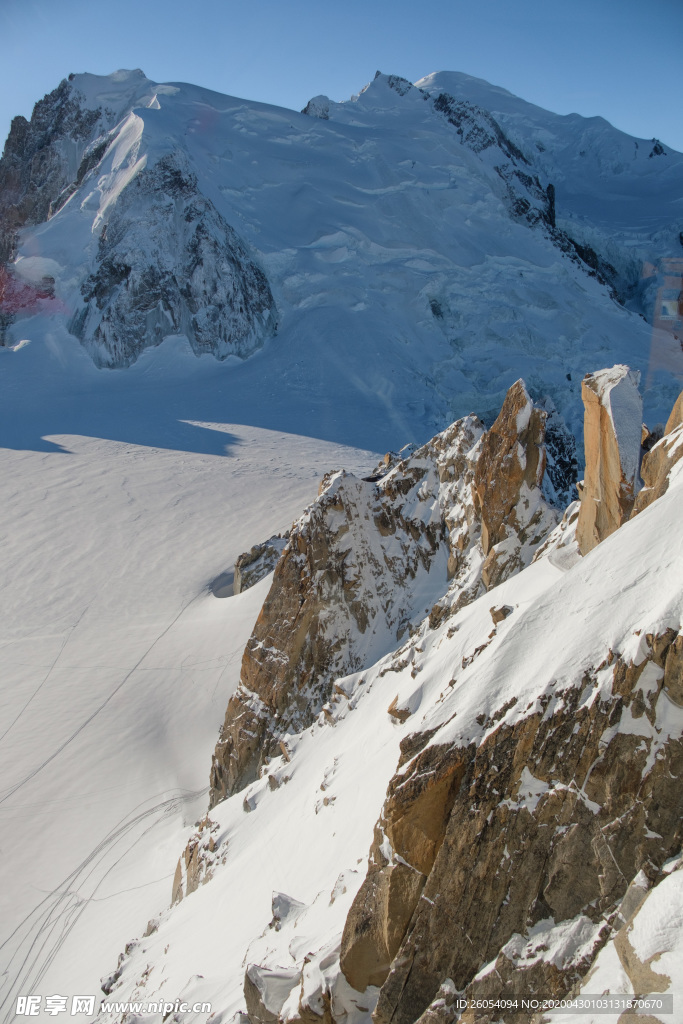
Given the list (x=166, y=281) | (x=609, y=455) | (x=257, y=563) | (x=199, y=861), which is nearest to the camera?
(x=609, y=455)

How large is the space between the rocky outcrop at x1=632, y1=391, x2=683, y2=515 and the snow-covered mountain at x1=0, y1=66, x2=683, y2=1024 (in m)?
0.05

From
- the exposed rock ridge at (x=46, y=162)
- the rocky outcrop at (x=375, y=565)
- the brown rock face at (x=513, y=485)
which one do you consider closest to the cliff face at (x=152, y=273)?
the exposed rock ridge at (x=46, y=162)

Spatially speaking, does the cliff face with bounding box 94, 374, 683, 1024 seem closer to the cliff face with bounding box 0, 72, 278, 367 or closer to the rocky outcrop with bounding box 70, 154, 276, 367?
the rocky outcrop with bounding box 70, 154, 276, 367

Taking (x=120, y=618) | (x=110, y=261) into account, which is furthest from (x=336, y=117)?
(x=120, y=618)

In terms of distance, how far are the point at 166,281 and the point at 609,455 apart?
158 feet

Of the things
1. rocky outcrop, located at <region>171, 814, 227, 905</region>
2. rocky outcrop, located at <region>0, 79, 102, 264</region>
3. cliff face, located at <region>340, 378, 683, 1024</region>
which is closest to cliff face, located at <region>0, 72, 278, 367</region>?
rocky outcrop, located at <region>0, 79, 102, 264</region>

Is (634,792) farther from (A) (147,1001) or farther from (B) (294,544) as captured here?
(B) (294,544)

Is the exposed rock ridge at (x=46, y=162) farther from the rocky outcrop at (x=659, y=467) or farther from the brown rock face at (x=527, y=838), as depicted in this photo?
the brown rock face at (x=527, y=838)

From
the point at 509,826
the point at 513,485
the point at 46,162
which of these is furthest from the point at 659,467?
the point at 46,162

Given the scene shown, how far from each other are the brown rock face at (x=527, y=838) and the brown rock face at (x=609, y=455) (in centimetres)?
348

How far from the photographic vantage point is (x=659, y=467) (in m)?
7.47

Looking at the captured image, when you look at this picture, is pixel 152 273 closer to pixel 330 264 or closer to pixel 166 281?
pixel 166 281

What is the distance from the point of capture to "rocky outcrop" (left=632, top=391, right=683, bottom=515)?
7.14 meters

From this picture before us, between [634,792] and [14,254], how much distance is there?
61.9 metres
